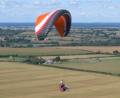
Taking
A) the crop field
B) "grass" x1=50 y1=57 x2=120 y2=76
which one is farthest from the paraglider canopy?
"grass" x1=50 y1=57 x2=120 y2=76

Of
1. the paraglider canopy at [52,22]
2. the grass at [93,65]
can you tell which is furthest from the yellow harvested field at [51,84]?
the paraglider canopy at [52,22]

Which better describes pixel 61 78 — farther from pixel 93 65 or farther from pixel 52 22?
pixel 52 22

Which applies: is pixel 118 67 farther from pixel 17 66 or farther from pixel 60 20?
pixel 60 20

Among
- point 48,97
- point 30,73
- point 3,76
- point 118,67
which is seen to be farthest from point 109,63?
point 48,97

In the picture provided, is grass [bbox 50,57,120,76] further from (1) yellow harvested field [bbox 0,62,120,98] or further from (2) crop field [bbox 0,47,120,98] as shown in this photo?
(1) yellow harvested field [bbox 0,62,120,98]

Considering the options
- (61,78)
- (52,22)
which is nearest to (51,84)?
Result: (61,78)

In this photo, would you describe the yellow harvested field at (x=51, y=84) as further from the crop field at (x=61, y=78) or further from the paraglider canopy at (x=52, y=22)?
the paraglider canopy at (x=52, y=22)
